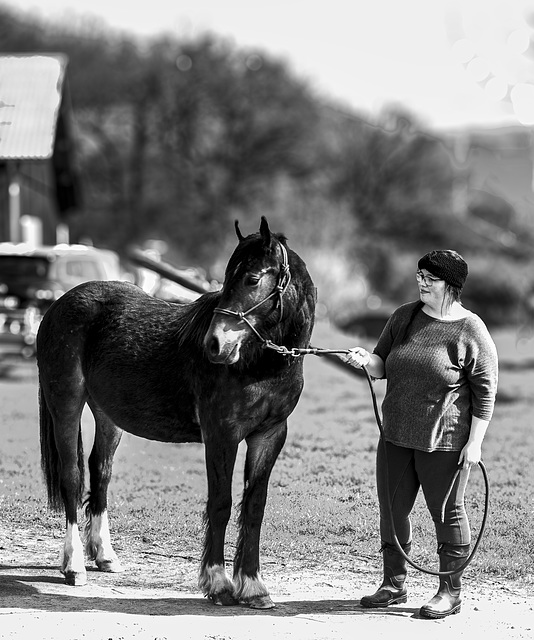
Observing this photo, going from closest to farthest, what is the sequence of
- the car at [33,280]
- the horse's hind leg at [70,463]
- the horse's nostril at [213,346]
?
1. the horse's nostril at [213,346]
2. the horse's hind leg at [70,463]
3. the car at [33,280]

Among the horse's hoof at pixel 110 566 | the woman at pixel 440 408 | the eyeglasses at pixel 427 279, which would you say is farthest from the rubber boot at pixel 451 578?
the horse's hoof at pixel 110 566

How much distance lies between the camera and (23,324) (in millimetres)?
19297

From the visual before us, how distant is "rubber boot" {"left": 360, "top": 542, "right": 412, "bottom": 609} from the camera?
5.88 m

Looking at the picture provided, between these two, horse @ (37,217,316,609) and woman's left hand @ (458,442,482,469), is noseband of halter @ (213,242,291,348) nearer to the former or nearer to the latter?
horse @ (37,217,316,609)

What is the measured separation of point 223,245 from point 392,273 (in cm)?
1057

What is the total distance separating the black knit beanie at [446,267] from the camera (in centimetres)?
571

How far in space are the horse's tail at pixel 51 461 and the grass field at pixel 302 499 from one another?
739mm

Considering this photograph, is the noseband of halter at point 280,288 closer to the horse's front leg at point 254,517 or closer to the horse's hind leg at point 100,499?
the horse's front leg at point 254,517

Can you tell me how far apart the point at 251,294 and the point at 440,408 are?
1.20 m

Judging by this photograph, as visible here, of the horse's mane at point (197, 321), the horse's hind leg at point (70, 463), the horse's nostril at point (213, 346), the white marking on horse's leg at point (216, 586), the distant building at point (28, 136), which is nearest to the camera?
the horse's nostril at point (213, 346)

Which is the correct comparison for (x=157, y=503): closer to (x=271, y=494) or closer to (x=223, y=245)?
(x=271, y=494)

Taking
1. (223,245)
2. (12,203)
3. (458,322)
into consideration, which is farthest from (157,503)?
(223,245)

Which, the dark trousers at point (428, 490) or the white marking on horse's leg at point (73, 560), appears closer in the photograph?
the dark trousers at point (428, 490)

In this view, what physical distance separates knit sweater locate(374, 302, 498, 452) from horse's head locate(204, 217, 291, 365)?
0.78 m
